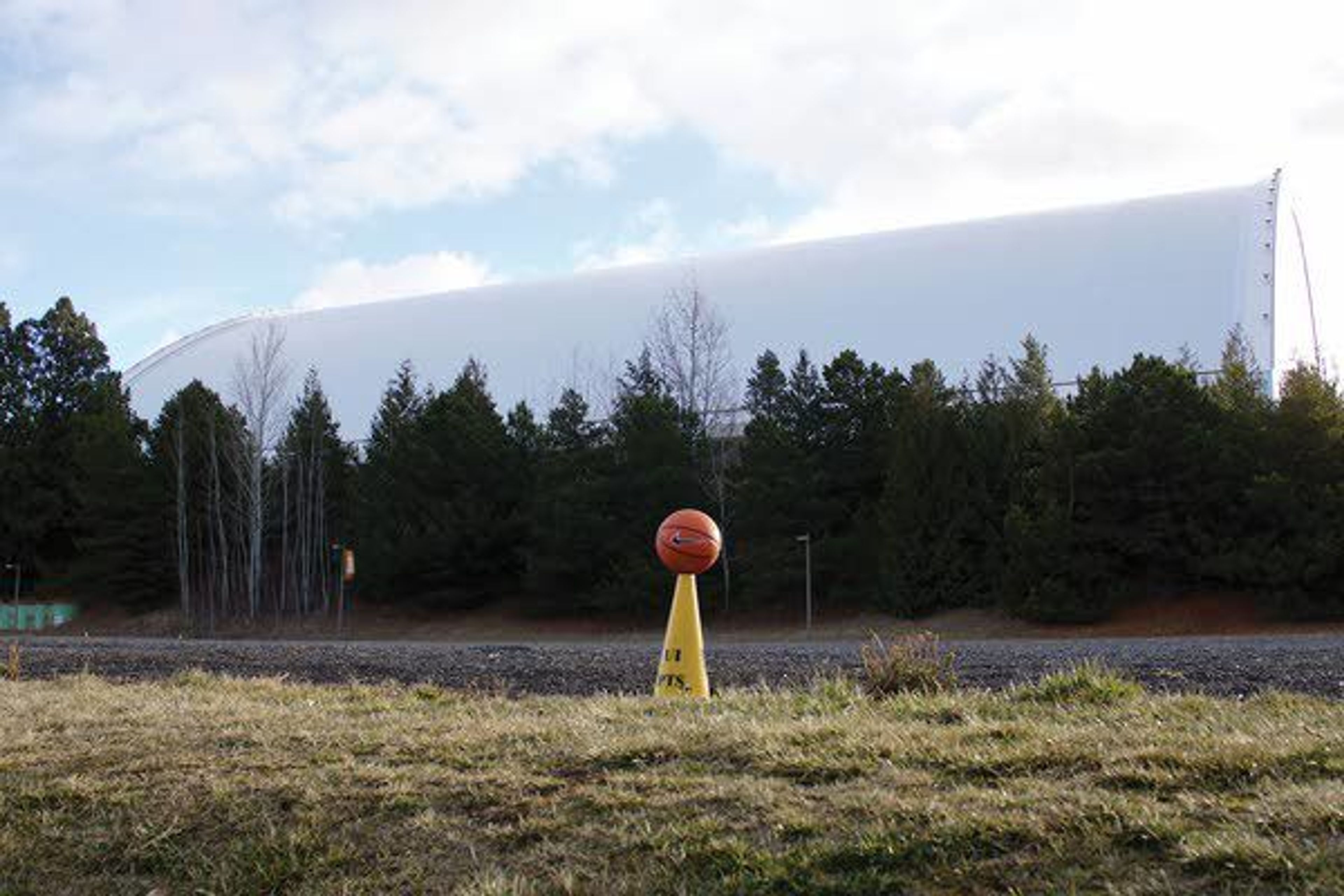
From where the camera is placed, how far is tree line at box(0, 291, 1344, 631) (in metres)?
31.2

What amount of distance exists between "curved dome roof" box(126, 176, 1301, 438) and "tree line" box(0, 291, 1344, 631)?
7.37ft

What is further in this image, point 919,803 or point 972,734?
point 972,734

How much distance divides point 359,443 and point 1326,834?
169 feet

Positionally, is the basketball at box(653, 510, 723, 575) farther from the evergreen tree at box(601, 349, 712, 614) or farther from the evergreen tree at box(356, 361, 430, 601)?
the evergreen tree at box(356, 361, 430, 601)

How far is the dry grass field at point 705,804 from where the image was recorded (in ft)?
14.4

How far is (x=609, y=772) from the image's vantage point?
19.4 ft

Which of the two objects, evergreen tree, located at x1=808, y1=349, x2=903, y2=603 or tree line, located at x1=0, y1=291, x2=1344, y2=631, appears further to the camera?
evergreen tree, located at x1=808, y1=349, x2=903, y2=603

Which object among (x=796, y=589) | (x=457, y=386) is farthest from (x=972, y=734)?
(x=457, y=386)

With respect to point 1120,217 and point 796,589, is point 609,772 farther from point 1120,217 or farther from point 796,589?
point 1120,217

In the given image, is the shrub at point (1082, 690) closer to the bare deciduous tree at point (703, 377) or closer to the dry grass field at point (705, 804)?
the dry grass field at point (705, 804)

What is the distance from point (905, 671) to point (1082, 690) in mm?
1344

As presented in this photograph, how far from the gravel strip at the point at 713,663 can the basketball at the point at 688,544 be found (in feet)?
5.41

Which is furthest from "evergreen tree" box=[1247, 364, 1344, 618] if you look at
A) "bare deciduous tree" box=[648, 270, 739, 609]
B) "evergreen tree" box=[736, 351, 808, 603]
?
"bare deciduous tree" box=[648, 270, 739, 609]

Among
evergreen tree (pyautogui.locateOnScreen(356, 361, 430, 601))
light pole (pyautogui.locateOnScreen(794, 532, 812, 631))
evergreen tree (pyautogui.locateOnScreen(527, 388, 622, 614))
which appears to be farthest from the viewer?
evergreen tree (pyautogui.locateOnScreen(356, 361, 430, 601))
